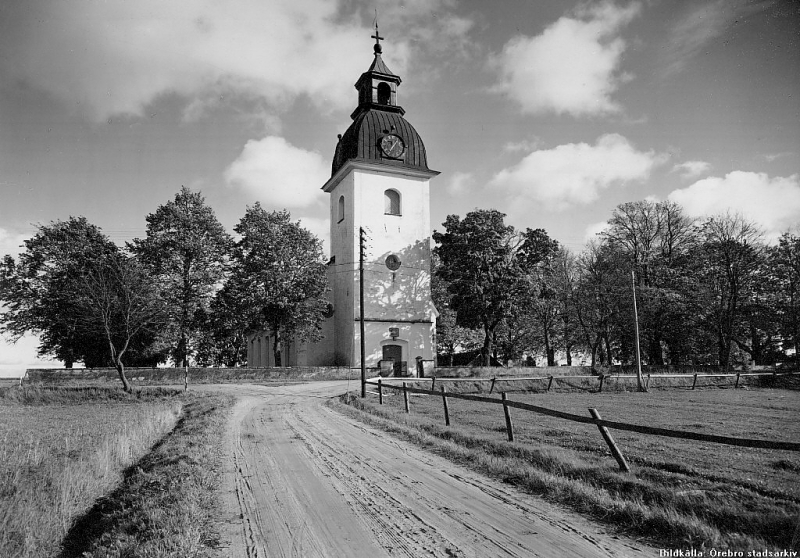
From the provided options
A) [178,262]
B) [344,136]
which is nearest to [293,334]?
[178,262]

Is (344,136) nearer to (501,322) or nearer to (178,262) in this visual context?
(178,262)

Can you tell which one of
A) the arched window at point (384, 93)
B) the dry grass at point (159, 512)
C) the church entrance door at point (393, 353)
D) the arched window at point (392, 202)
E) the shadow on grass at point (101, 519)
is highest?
the arched window at point (384, 93)

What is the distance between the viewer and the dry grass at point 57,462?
6.30 metres

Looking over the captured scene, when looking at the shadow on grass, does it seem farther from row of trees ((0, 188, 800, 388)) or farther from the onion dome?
the onion dome

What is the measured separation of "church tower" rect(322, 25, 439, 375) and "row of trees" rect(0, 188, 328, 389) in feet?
8.45

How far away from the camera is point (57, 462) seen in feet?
31.9

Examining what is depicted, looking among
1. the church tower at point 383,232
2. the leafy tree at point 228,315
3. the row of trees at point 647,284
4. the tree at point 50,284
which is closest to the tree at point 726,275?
the row of trees at point 647,284

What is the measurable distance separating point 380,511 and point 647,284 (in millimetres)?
39033

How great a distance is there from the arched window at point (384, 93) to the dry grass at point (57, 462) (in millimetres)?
25465

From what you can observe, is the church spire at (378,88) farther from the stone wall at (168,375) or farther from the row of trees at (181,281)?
the stone wall at (168,375)

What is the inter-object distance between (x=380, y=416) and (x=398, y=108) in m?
26.7

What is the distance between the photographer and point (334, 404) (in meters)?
17.8

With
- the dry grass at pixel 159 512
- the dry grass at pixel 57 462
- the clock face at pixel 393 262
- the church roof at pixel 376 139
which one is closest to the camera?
the dry grass at pixel 159 512

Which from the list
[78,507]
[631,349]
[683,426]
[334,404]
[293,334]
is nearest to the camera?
[78,507]
